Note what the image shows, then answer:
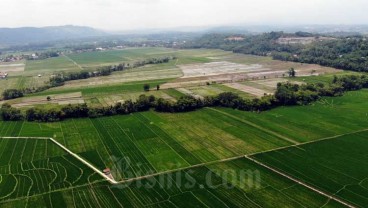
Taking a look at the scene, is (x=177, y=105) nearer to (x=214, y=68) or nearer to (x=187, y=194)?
(x=187, y=194)

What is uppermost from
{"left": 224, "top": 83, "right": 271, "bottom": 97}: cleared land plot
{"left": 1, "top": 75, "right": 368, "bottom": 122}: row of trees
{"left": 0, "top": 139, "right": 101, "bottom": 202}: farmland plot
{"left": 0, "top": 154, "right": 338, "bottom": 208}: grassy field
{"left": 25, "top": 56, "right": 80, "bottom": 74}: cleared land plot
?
{"left": 1, "top": 75, "right": 368, "bottom": 122}: row of trees

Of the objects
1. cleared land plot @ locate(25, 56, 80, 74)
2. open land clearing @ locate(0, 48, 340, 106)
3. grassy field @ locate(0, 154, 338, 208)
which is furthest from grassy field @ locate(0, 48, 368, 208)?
cleared land plot @ locate(25, 56, 80, 74)

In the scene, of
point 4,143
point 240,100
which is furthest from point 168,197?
point 240,100

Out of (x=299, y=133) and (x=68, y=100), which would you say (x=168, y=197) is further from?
(x=68, y=100)

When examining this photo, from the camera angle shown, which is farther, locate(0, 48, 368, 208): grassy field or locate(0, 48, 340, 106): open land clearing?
locate(0, 48, 340, 106): open land clearing

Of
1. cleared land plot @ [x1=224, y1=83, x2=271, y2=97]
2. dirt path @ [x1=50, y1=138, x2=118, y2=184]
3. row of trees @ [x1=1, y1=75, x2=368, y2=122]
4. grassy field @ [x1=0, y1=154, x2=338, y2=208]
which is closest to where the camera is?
grassy field @ [x1=0, y1=154, x2=338, y2=208]

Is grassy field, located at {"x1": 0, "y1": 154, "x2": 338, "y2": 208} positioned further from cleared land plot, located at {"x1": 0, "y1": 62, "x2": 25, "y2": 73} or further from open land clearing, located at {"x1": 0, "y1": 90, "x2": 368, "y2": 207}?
cleared land plot, located at {"x1": 0, "y1": 62, "x2": 25, "y2": 73}
